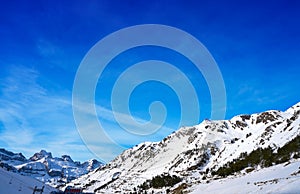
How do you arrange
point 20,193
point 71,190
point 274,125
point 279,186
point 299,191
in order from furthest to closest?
point 274,125
point 71,190
point 20,193
point 279,186
point 299,191

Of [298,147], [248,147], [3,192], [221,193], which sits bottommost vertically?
[221,193]

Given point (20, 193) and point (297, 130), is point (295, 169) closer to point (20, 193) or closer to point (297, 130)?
point (20, 193)

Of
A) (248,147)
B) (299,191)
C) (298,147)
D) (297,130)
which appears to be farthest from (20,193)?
(248,147)

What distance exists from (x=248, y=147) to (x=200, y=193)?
120 m

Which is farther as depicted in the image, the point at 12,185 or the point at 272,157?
the point at 272,157

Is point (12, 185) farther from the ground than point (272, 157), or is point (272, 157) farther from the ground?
point (272, 157)

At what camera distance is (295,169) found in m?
44.0

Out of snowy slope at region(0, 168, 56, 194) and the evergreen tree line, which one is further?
the evergreen tree line

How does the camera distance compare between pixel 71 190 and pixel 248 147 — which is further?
pixel 248 147

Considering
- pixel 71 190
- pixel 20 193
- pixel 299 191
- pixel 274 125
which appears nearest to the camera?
pixel 299 191

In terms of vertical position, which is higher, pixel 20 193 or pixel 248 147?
pixel 248 147

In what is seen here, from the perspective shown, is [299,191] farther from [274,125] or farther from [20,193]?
[274,125]

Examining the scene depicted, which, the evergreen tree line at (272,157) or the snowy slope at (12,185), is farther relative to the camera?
the evergreen tree line at (272,157)

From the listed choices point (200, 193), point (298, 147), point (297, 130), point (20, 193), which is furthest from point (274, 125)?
point (20, 193)
